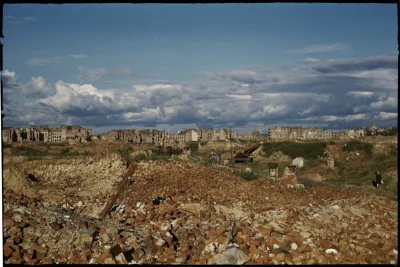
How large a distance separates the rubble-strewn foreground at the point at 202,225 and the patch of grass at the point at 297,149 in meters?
14.7

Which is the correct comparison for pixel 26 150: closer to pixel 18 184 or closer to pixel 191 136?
pixel 18 184

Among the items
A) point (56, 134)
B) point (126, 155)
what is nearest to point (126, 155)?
point (126, 155)

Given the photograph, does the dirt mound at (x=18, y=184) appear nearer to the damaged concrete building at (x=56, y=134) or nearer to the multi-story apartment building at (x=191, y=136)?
the damaged concrete building at (x=56, y=134)

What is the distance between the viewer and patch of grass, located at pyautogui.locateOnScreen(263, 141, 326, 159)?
23.9 m

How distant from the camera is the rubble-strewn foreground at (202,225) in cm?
506

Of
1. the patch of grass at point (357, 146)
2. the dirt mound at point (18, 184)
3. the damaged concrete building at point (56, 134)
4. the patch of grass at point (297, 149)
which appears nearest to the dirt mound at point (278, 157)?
the patch of grass at point (297, 149)

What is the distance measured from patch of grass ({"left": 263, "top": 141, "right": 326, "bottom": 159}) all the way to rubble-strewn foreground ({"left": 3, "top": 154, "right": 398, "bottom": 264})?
14666 mm

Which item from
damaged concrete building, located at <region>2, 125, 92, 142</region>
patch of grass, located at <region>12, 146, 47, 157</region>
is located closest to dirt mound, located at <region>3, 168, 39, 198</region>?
patch of grass, located at <region>12, 146, 47, 157</region>

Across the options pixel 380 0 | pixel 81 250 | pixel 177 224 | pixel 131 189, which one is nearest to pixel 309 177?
pixel 131 189

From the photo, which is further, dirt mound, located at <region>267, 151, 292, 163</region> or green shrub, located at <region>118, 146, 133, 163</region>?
dirt mound, located at <region>267, 151, 292, 163</region>

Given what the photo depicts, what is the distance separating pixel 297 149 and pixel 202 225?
20182 mm

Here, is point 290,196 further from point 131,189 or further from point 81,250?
point 81,250

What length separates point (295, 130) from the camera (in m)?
30.5

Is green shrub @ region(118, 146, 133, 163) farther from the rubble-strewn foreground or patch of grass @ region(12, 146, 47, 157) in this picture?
the rubble-strewn foreground
